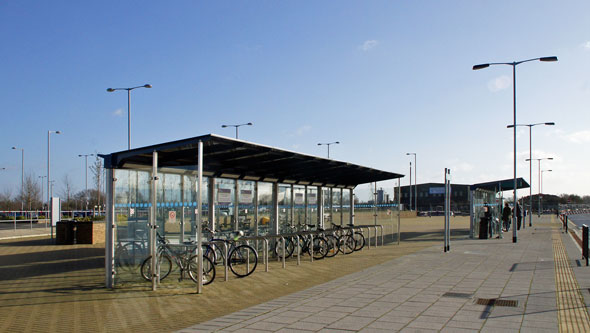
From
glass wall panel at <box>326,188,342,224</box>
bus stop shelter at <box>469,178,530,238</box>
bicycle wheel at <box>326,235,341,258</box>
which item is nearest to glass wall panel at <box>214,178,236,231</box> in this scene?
bicycle wheel at <box>326,235,341,258</box>

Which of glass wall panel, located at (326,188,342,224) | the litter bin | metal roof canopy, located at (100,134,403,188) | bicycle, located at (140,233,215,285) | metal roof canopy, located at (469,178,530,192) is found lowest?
the litter bin

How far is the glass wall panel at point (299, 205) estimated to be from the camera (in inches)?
625

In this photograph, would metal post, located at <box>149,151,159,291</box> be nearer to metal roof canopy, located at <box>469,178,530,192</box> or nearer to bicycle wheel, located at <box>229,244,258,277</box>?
bicycle wheel, located at <box>229,244,258,277</box>

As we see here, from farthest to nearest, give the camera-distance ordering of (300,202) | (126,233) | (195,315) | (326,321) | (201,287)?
(300,202) → (126,233) → (201,287) → (195,315) → (326,321)

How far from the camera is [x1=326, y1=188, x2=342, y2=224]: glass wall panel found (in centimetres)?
1823

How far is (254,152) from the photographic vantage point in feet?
35.0

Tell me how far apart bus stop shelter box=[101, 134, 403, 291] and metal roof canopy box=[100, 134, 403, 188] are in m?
0.02

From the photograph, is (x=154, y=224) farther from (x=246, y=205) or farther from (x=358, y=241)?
(x=358, y=241)

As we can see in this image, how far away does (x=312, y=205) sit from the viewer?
16891 mm

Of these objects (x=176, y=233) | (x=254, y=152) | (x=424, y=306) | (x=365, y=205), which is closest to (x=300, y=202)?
(x=365, y=205)

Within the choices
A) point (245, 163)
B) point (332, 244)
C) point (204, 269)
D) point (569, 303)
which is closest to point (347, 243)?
point (332, 244)

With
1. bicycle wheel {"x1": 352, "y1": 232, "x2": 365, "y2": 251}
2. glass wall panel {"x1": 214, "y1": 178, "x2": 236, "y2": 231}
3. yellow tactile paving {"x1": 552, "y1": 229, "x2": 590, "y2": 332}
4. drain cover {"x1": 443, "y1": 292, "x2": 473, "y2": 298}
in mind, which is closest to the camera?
yellow tactile paving {"x1": 552, "y1": 229, "x2": 590, "y2": 332}

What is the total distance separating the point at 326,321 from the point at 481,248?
11643 millimetres

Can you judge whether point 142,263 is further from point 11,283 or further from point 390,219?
point 390,219
